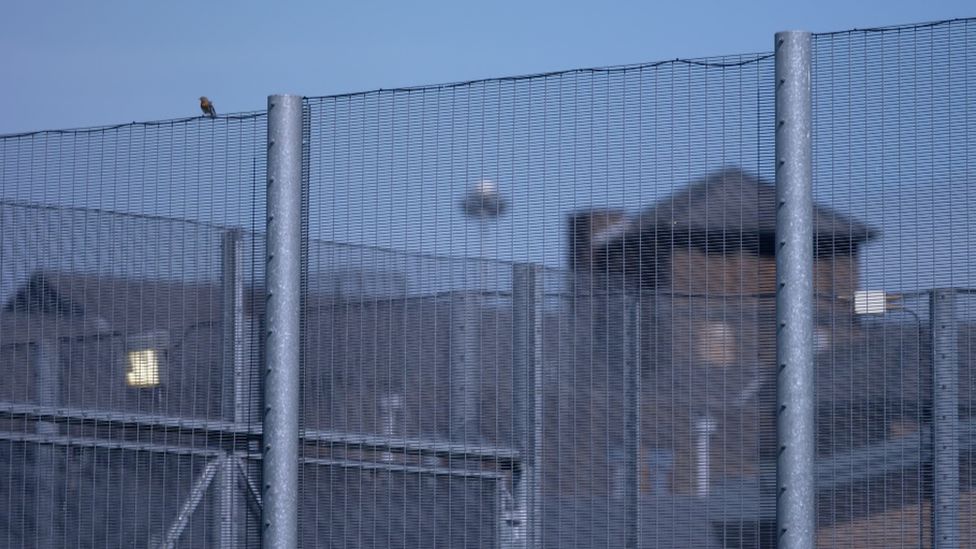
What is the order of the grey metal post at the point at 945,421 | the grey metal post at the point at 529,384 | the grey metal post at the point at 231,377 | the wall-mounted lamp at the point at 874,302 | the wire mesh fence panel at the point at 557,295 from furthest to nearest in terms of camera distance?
the grey metal post at the point at 231,377, the grey metal post at the point at 529,384, the wire mesh fence panel at the point at 557,295, the wall-mounted lamp at the point at 874,302, the grey metal post at the point at 945,421

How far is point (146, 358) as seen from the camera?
5551mm

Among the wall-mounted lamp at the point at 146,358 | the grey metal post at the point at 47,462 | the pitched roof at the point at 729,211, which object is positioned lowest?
the grey metal post at the point at 47,462

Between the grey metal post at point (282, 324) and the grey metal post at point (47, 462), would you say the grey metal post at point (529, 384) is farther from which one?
the grey metal post at point (47, 462)

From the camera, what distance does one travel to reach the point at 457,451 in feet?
16.1

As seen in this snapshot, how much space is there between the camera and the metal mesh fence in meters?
4.36

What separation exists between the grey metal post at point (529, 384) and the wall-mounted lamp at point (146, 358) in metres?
1.54

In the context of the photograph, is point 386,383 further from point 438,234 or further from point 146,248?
point 146,248

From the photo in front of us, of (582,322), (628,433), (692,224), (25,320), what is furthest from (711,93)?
(25,320)

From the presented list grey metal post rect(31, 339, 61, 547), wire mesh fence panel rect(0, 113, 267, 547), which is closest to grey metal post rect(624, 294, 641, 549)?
wire mesh fence panel rect(0, 113, 267, 547)

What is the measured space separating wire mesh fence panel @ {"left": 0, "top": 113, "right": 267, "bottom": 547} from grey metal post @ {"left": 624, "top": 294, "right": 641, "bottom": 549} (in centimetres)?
149

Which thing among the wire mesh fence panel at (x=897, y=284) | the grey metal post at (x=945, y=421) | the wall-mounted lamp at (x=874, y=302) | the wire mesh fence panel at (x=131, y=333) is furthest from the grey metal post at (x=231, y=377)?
the grey metal post at (x=945, y=421)

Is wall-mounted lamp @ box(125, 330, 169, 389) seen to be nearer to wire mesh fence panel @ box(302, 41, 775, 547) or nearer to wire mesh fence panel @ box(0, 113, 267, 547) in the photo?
wire mesh fence panel @ box(0, 113, 267, 547)

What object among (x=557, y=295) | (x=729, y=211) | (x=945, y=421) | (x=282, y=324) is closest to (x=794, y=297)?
(x=729, y=211)

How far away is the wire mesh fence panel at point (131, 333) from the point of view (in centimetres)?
534
